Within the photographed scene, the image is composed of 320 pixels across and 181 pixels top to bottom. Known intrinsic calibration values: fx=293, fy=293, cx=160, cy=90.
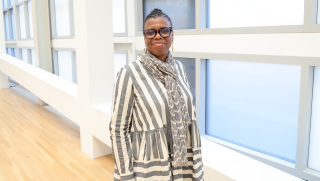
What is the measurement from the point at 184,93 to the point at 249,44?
2234 mm

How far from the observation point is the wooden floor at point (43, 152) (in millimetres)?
3533

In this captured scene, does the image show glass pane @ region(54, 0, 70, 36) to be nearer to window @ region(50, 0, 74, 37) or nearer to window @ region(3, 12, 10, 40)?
window @ region(50, 0, 74, 37)

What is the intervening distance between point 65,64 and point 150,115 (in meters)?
7.41

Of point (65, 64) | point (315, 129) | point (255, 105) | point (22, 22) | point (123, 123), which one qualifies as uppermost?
point (22, 22)

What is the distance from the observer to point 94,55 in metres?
3.75

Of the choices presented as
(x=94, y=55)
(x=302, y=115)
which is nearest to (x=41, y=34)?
(x=94, y=55)

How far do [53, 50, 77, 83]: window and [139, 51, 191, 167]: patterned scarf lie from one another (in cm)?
662

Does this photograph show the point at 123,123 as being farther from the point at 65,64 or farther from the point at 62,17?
the point at 65,64

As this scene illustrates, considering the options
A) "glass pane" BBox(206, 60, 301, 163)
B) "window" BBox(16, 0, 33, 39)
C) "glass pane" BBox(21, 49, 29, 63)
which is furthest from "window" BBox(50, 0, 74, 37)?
"glass pane" BBox(206, 60, 301, 163)

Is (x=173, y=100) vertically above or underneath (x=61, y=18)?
underneath

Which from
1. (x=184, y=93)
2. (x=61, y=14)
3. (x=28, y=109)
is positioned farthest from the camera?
(x=61, y=14)

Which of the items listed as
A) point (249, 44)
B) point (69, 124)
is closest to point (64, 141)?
→ point (69, 124)

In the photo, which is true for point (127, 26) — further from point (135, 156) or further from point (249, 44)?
point (135, 156)

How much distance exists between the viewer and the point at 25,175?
3.50 metres
